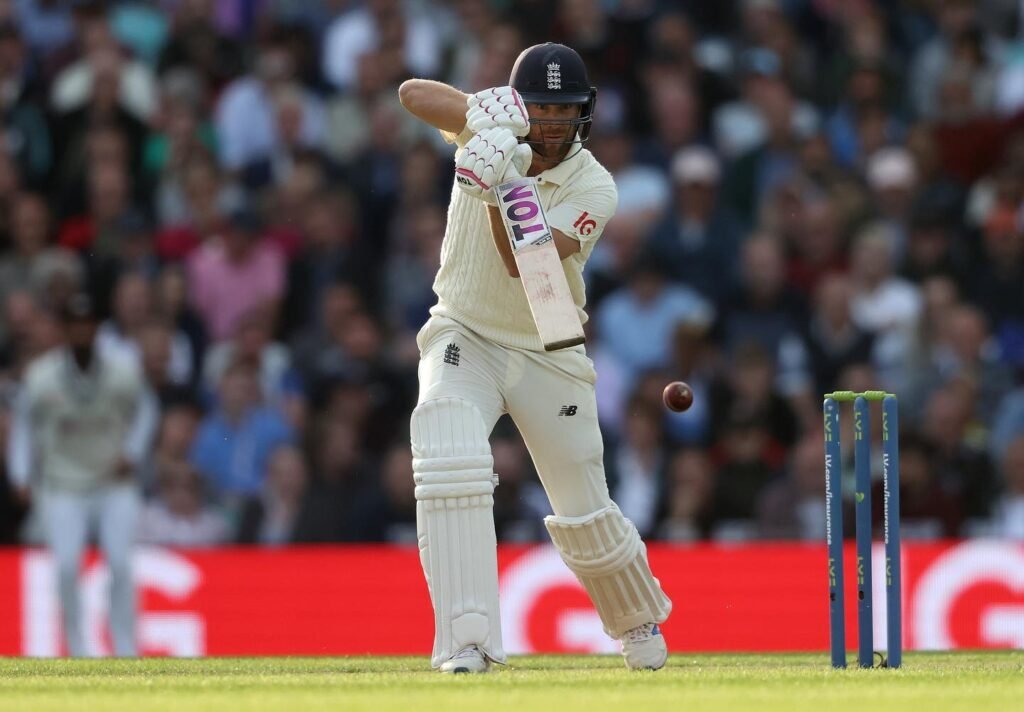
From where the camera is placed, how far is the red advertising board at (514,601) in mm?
8953

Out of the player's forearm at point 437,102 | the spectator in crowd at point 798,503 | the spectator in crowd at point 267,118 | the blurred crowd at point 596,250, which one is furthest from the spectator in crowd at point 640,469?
the player's forearm at point 437,102

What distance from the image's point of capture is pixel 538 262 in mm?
5957

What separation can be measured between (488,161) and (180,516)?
5.15 meters

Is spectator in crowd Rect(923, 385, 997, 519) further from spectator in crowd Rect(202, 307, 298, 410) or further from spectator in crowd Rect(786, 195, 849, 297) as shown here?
spectator in crowd Rect(202, 307, 298, 410)

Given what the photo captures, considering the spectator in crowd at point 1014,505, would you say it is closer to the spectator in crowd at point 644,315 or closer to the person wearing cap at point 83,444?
the spectator in crowd at point 644,315

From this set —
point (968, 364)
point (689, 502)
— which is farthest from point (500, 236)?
point (968, 364)

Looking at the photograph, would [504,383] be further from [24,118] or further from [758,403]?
[24,118]

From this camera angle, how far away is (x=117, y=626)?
9250 mm

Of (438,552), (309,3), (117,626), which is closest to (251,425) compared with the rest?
(117,626)

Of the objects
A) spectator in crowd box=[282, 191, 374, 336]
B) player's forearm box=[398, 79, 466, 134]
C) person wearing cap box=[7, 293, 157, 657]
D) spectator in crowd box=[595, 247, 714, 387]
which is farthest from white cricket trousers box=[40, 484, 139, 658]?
player's forearm box=[398, 79, 466, 134]

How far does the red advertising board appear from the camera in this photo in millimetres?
8953

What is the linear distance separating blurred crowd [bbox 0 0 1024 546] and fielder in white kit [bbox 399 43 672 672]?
3.60m

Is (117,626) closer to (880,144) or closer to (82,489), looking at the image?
(82,489)

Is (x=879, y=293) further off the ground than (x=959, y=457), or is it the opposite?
(x=879, y=293)
